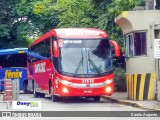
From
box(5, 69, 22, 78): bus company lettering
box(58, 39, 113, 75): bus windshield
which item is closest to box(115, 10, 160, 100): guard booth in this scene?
box(58, 39, 113, 75): bus windshield

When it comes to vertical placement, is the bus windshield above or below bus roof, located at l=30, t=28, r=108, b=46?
below

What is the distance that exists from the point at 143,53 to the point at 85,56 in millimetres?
2697

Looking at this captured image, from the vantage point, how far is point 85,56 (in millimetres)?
22969

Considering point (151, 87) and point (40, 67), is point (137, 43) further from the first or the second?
point (40, 67)

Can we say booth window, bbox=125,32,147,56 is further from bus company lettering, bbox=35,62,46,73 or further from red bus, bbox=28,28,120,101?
bus company lettering, bbox=35,62,46,73

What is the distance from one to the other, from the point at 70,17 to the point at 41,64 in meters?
9.76

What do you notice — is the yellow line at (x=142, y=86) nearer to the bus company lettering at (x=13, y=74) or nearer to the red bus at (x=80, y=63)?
the red bus at (x=80, y=63)

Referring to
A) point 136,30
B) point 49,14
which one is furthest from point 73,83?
point 49,14

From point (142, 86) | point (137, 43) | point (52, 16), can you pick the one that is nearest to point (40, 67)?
point (137, 43)

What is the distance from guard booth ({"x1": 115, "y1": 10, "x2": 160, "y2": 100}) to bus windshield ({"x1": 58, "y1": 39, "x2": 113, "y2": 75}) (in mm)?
1292

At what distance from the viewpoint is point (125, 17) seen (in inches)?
926

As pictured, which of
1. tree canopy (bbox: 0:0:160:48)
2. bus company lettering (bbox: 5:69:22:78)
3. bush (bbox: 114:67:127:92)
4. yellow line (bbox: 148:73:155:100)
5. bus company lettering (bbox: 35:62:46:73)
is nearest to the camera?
yellow line (bbox: 148:73:155:100)

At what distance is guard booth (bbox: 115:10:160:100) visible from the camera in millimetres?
22641

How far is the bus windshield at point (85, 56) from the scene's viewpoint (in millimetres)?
22766
